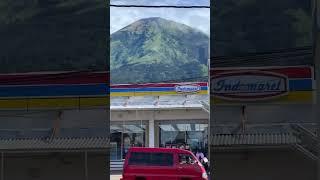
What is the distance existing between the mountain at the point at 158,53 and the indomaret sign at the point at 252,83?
1315 inches

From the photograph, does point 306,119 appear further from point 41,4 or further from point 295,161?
point 41,4

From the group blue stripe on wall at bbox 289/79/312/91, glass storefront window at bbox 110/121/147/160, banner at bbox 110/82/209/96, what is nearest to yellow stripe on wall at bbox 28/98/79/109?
blue stripe on wall at bbox 289/79/312/91

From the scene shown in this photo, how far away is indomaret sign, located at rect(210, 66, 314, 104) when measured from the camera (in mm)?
4539

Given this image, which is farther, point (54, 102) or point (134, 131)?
point (134, 131)

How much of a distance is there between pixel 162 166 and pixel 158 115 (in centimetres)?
1751

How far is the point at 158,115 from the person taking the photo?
107 ft

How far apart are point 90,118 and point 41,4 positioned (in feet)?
3.50

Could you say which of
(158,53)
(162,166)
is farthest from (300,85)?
(158,53)

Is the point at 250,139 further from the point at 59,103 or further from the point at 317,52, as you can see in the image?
the point at 59,103

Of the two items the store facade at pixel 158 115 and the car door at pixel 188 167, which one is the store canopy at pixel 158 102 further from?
the car door at pixel 188 167

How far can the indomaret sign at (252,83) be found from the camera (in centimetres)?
454

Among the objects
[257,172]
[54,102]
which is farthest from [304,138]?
[54,102]

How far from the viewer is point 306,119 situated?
4504 millimetres

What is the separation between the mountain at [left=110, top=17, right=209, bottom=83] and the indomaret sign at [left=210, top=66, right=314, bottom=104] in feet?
110
